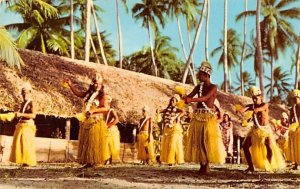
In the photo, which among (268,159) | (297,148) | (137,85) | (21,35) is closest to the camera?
(268,159)

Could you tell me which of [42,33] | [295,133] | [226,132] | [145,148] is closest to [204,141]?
[295,133]

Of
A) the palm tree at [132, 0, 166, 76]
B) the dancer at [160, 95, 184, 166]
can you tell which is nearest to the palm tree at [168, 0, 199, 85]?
the palm tree at [132, 0, 166, 76]

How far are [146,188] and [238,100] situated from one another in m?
19.1

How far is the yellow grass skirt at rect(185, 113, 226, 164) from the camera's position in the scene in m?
7.21

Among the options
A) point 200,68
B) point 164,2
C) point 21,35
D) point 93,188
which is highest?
point 164,2

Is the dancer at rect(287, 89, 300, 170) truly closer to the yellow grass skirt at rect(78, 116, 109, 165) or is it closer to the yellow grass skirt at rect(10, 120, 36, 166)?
the yellow grass skirt at rect(78, 116, 109, 165)

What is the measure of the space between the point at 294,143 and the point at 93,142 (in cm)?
399

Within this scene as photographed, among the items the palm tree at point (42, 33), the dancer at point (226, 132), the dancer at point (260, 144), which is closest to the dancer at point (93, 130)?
the dancer at point (260, 144)

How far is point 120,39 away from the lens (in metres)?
32.0

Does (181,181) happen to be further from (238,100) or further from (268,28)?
(268,28)

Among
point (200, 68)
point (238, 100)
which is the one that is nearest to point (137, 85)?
point (238, 100)

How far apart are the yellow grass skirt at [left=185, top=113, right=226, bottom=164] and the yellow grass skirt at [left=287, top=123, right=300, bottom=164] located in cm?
270

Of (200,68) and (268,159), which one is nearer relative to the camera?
(200,68)

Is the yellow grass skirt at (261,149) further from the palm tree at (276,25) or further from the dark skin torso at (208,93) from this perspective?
the palm tree at (276,25)
